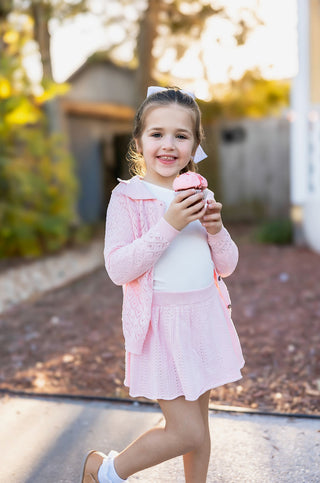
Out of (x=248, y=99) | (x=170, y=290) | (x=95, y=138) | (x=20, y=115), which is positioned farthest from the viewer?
(x=248, y=99)

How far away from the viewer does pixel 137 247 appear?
1.81 meters

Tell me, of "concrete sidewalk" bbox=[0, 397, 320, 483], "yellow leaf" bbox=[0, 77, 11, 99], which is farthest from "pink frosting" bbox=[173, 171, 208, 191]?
"yellow leaf" bbox=[0, 77, 11, 99]

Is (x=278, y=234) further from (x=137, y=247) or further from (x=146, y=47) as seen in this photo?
(x=137, y=247)

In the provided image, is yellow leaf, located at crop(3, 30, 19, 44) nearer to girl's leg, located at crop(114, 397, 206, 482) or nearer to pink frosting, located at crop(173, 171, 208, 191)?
pink frosting, located at crop(173, 171, 208, 191)

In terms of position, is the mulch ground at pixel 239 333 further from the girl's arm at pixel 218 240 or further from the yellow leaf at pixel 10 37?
the yellow leaf at pixel 10 37

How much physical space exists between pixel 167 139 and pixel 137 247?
1.29 ft

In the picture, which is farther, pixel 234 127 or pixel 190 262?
pixel 234 127

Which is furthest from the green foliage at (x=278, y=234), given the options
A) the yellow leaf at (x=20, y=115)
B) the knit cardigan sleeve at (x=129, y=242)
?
the knit cardigan sleeve at (x=129, y=242)

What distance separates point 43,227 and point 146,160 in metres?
6.47

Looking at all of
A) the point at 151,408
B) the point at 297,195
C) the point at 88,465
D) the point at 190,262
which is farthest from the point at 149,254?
the point at 297,195

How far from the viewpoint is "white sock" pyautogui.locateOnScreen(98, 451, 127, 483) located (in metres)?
1.96

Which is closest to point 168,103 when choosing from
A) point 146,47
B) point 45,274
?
point 45,274

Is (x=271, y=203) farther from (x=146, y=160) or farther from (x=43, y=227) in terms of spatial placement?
(x=146, y=160)

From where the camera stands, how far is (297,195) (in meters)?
7.07
